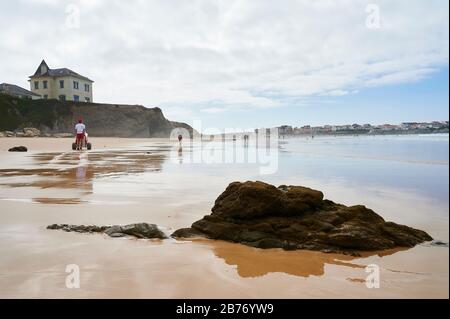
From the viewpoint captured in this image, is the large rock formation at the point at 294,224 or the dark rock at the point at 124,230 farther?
the dark rock at the point at 124,230

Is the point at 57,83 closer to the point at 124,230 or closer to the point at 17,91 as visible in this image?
the point at 17,91

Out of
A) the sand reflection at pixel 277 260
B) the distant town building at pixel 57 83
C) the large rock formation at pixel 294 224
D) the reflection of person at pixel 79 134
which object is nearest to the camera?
the sand reflection at pixel 277 260

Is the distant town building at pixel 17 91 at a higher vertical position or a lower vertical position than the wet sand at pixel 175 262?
higher

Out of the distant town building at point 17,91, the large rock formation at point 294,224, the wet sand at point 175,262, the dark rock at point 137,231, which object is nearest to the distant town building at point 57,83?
the distant town building at point 17,91

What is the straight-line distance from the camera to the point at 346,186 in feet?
32.6

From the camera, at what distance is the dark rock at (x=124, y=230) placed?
191 inches

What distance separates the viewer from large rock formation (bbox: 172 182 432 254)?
4566 millimetres

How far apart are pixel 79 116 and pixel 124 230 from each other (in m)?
66.9

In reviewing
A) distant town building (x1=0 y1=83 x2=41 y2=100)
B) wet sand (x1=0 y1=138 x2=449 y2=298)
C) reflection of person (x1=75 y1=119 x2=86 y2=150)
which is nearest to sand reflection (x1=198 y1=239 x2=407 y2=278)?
wet sand (x1=0 y1=138 x2=449 y2=298)

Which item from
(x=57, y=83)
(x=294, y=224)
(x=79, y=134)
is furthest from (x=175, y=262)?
(x=57, y=83)

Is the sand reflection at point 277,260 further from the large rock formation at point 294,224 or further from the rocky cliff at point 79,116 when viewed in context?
the rocky cliff at point 79,116

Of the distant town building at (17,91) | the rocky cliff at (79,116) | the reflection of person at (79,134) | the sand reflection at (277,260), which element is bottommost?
the sand reflection at (277,260)

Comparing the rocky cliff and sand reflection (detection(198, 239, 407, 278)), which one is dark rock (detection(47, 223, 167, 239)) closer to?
sand reflection (detection(198, 239, 407, 278))

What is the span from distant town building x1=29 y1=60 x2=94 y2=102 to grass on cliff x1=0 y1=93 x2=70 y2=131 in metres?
5.83
